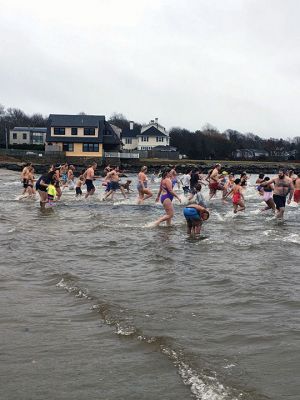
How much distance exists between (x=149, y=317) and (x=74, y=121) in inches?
2599

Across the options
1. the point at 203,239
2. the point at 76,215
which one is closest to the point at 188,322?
the point at 203,239

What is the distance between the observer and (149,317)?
577 centimetres

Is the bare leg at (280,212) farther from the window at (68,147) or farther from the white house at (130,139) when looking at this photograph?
the white house at (130,139)

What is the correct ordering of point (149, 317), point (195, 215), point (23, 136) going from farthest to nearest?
point (23, 136) < point (195, 215) < point (149, 317)

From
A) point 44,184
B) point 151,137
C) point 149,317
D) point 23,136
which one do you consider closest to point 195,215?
point 149,317

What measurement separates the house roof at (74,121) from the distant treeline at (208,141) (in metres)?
24.6

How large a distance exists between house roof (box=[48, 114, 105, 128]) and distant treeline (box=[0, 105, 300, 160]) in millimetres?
24627

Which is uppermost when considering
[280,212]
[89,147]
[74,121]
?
[74,121]

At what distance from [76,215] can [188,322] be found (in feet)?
36.8

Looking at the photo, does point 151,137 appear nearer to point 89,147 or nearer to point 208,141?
point 208,141

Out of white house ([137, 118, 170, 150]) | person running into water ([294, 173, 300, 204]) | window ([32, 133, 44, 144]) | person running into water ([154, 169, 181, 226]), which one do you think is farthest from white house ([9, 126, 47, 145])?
person running into water ([154, 169, 181, 226])

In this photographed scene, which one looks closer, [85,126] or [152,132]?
[85,126]

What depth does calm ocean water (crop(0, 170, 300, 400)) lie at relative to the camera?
405cm

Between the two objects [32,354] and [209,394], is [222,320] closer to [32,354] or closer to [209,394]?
[209,394]
